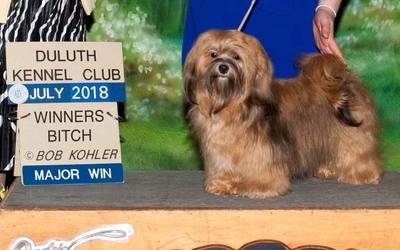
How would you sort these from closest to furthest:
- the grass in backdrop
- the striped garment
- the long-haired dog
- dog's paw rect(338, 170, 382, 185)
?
the long-haired dog
dog's paw rect(338, 170, 382, 185)
the striped garment
the grass in backdrop

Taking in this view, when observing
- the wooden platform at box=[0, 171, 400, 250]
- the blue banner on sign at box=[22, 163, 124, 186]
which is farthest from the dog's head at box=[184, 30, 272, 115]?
the blue banner on sign at box=[22, 163, 124, 186]

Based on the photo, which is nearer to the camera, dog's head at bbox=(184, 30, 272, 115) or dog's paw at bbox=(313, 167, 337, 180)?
dog's head at bbox=(184, 30, 272, 115)

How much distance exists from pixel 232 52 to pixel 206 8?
903mm

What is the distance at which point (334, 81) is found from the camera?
3127 millimetres

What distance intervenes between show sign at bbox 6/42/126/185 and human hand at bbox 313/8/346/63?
0.87 m

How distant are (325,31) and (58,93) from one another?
42.8 inches

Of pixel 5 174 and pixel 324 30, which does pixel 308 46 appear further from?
pixel 5 174

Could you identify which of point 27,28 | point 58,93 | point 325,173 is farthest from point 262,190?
point 27,28

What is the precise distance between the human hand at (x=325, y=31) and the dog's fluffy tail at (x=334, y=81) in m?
0.13

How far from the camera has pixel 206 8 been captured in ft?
12.1

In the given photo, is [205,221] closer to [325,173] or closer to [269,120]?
[269,120]

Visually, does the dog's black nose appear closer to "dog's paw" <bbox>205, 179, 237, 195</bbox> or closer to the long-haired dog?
the long-haired dog

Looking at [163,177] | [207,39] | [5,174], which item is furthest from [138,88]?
[207,39]

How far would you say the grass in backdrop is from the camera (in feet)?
14.7
